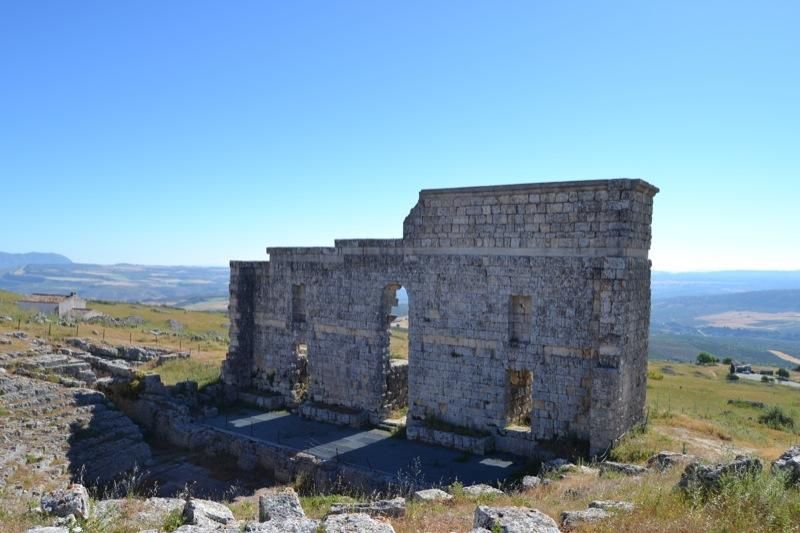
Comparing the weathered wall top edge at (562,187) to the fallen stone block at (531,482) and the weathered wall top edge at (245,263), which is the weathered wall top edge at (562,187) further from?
the weathered wall top edge at (245,263)

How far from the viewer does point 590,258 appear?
15.2m

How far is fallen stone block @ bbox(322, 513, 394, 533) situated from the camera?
7.03m

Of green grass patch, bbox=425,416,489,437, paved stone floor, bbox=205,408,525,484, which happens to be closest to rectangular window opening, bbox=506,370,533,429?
green grass patch, bbox=425,416,489,437

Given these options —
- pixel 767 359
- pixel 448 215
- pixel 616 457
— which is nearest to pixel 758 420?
pixel 616 457

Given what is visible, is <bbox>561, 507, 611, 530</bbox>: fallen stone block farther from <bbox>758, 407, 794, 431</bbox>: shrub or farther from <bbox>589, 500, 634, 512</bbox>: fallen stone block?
<bbox>758, 407, 794, 431</bbox>: shrub

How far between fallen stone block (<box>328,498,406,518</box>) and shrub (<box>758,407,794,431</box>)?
17218 millimetres

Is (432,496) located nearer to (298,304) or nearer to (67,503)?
(67,503)

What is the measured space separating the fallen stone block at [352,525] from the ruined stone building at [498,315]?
29.8ft

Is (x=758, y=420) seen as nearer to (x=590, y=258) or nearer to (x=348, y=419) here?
(x=590, y=258)

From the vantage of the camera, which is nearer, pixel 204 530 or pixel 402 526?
pixel 204 530

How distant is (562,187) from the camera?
50.3 ft

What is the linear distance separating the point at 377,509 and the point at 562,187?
9.44 m

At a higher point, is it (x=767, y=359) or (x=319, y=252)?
(x=319, y=252)

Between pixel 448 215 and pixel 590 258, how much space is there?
168 inches
